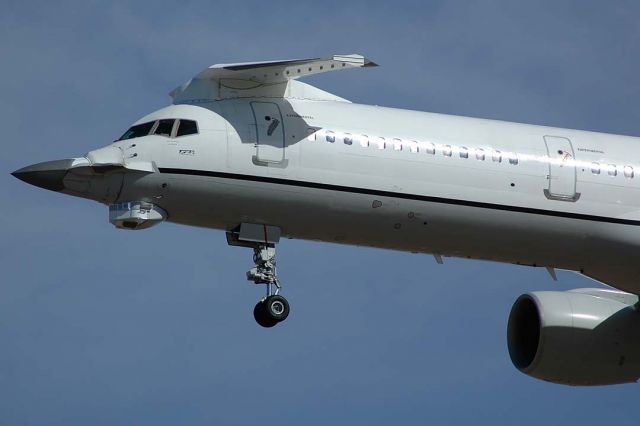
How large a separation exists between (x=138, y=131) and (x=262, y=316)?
19.1 ft

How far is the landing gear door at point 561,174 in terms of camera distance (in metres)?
42.8

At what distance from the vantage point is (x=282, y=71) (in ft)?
137

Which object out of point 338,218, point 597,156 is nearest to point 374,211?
point 338,218

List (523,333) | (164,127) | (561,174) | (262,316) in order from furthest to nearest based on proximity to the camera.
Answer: (523,333) < (561,174) < (262,316) < (164,127)

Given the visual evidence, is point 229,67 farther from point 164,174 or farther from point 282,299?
point 282,299

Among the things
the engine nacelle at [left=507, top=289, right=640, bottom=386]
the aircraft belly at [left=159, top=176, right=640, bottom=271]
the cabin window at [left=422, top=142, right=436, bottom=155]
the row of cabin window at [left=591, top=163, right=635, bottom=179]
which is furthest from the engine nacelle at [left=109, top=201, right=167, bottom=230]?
the engine nacelle at [left=507, top=289, right=640, bottom=386]

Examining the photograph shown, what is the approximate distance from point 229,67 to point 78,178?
203 inches

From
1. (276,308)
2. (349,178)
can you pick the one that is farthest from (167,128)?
(276,308)

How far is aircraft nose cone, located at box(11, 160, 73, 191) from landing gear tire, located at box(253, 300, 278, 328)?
5932 mm

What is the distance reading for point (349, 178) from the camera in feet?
134

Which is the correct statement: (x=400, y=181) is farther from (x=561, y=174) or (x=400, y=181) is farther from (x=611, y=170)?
(x=611, y=170)

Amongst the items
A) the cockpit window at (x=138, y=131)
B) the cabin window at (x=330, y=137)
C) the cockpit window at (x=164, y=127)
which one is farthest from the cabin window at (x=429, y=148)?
the cockpit window at (x=138, y=131)

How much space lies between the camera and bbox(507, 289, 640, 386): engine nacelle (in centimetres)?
4662

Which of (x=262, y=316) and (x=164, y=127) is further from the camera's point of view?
(x=262, y=316)
